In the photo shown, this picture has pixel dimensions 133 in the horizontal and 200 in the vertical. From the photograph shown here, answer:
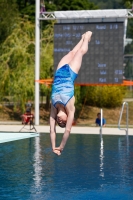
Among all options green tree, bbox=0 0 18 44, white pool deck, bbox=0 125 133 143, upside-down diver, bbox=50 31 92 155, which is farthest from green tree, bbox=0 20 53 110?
upside-down diver, bbox=50 31 92 155

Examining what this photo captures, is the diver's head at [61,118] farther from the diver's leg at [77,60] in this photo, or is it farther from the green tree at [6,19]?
the green tree at [6,19]

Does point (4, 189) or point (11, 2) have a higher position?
point (11, 2)

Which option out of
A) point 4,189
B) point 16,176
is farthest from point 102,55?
point 4,189

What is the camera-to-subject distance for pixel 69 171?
14453 mm

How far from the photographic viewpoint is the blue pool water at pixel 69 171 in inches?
462

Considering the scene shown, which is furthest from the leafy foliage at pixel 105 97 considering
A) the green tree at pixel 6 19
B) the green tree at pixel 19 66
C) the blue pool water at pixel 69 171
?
the blue pool water at pixel 69 171

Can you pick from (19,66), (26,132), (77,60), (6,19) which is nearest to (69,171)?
(77,60)

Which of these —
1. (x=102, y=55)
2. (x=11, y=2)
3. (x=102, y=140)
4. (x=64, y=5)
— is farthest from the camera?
(x=64, y=5)

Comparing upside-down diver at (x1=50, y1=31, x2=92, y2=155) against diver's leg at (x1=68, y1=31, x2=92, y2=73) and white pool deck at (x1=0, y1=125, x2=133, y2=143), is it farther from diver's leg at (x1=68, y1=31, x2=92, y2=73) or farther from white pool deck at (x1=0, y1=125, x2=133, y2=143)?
white pool deck at (x1=0, y1=125, x2=133, y2=143)

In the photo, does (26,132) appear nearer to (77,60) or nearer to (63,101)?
(77,60)

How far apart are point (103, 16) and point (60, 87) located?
15.4 meters

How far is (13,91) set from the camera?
31.4 meters

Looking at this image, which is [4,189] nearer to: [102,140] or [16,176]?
[16,176]

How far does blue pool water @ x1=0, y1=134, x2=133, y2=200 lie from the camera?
38.5 feet
